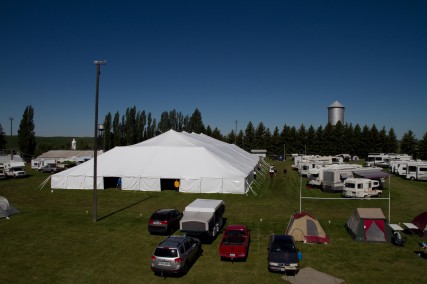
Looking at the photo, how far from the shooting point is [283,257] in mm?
14852

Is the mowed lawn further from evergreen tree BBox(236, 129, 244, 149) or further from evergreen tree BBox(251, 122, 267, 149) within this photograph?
evergreen tree BBox(236, 129, 244, 149)

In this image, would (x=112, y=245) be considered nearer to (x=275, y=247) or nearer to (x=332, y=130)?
(x=275, y=247)

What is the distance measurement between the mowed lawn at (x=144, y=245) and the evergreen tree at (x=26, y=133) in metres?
55.7

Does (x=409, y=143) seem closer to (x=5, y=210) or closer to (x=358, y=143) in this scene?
(x=358, y=143)

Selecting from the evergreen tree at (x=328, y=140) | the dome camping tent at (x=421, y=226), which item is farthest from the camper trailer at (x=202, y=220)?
the evergreen tree at (x=328, y=140)

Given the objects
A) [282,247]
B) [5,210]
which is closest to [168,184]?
[5,210]

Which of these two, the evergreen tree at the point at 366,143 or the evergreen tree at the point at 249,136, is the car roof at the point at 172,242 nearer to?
the evergreen tree at the point at 366,143

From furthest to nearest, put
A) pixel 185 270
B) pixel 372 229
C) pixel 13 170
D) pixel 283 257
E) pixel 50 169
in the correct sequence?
1. pixel 50 169
2. pixel 13 170
3. pixel 372 229
4. pixel 283 257
5. pixel 185 270

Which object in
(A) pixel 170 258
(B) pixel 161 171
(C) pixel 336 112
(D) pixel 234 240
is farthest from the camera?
(C) pixel 336 112

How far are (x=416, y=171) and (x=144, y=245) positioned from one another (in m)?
43.7

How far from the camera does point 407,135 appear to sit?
3472 inches

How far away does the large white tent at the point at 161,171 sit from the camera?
3451 cm

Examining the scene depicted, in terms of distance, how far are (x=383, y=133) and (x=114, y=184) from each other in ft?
259

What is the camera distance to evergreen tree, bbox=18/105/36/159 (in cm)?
8088
